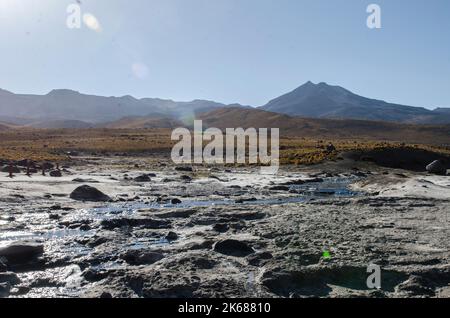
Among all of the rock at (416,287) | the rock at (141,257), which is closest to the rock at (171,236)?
the rock at (141,257)

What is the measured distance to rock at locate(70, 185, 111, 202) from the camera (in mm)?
32644

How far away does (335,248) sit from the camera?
1844cm

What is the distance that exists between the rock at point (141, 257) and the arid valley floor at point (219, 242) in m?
0.05

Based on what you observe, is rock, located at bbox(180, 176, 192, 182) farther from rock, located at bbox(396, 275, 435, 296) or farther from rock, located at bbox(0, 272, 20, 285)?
rock, located at bbox(396, 275, 435, 296)

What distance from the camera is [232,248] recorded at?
18281 mm

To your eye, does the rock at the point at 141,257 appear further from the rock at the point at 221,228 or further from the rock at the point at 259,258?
the rock at the point at 221,228

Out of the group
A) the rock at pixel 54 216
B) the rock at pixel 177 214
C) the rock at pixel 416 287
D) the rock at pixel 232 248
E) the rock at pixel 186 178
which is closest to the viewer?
the rock at pixel 416 287

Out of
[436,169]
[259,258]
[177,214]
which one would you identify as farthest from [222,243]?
[436,169]

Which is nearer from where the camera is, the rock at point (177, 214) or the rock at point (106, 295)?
the rock at point (106, 295)

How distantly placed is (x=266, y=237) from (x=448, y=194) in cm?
1980

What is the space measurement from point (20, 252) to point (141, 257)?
4194 millimetres

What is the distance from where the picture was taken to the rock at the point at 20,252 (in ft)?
54.1

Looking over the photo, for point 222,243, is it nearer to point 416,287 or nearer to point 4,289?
point 416,287
